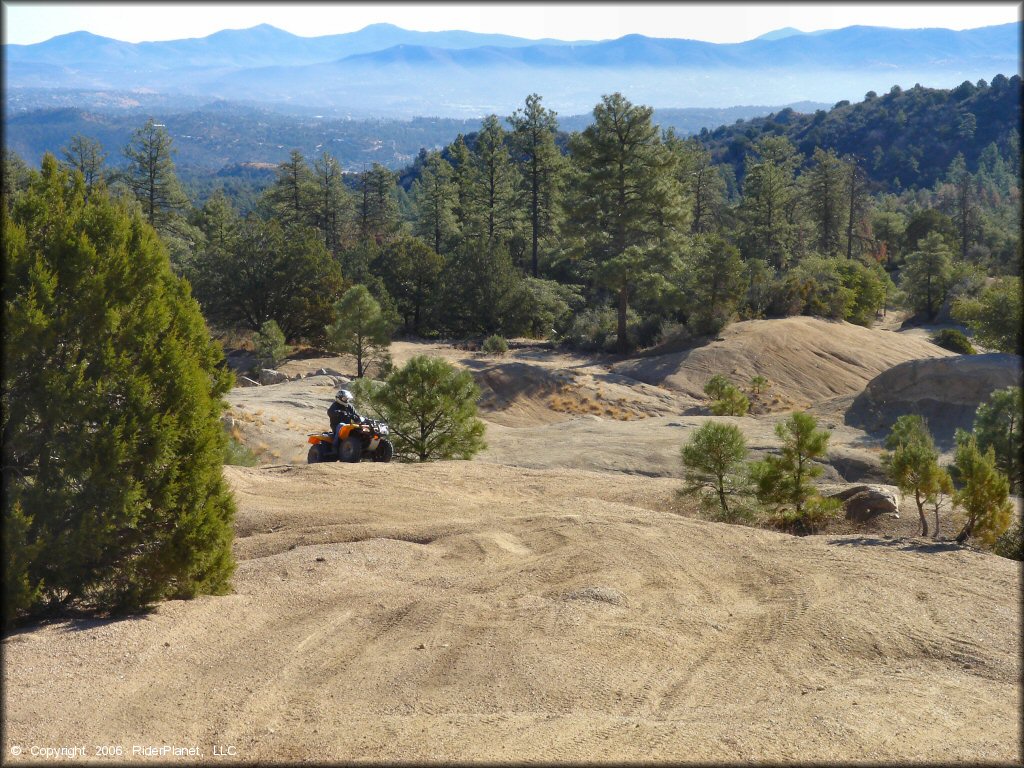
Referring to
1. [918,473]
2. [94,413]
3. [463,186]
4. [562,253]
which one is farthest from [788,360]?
[463,186]

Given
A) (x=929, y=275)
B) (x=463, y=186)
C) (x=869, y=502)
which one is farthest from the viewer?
(x=463, y=186)

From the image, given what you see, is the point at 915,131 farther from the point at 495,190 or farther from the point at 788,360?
the point at 788,360

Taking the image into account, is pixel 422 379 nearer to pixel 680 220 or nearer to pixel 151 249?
pixel 151 249

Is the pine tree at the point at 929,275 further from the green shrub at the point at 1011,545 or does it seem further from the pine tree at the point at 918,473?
the green shrub at the point at 1011,545

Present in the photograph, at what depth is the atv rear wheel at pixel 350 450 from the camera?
52.9ft

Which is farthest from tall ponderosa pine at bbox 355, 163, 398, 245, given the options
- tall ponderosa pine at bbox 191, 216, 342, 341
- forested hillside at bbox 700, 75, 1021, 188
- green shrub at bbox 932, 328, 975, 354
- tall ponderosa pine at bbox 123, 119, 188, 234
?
forested hillside at bbox 700, 75, 1021, 188

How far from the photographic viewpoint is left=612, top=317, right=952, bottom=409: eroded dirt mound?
106ft

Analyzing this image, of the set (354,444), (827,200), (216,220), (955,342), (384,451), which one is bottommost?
(955,342)

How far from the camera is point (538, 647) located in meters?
7.49

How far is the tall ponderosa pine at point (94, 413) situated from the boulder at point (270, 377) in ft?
74.2

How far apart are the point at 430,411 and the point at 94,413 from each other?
33.1 feet

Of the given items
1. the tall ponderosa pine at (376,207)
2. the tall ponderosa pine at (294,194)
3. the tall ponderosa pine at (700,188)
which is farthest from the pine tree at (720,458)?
the tall ponderosa pine at (376,207)

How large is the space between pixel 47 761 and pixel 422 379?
1191 centimetres

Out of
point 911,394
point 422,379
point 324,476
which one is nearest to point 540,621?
point 324,476
